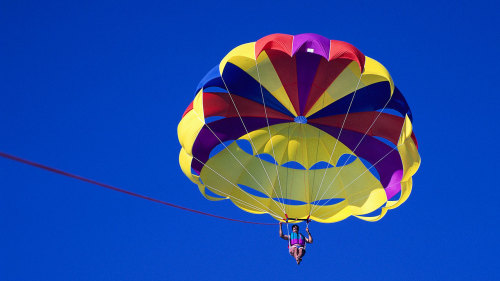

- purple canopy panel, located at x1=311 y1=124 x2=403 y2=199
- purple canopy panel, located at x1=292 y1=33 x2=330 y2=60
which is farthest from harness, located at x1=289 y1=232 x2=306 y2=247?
purple canopy panel, located at x1=292 y1=33 x2=330 y2=60

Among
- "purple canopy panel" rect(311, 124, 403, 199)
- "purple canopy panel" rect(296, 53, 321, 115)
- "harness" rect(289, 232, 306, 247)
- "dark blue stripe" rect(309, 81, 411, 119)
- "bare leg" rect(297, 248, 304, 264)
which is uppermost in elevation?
"purple canopy panel" rect(296, 53, 321, 115)

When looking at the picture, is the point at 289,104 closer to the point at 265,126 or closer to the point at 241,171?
the point at 265,126

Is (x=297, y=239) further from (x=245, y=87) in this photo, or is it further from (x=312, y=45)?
(x=312, y=45)

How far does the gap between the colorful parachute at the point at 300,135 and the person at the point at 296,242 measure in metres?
0.92

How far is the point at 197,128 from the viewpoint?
44.2 ft

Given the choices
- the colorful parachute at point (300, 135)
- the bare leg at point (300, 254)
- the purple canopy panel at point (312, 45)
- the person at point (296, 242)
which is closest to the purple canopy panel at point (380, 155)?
the colorful parachute at point (300, 135)

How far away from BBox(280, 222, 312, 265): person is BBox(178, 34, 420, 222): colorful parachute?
92cm

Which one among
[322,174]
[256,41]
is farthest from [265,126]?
[256,41]

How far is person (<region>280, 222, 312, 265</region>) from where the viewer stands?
42.4 feet

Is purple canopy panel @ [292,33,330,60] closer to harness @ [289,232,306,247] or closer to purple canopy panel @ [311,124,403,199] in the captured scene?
purple canopy panel @ [311,124,403,199]

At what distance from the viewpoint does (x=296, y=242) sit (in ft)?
42.7

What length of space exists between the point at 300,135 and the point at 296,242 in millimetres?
2779

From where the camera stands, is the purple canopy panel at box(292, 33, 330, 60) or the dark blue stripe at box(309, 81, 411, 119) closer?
the purple canopy panel at box(292, 33, 330, 60)

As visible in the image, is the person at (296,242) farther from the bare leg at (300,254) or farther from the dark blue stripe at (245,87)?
the dark blue stripe at (245,87)
